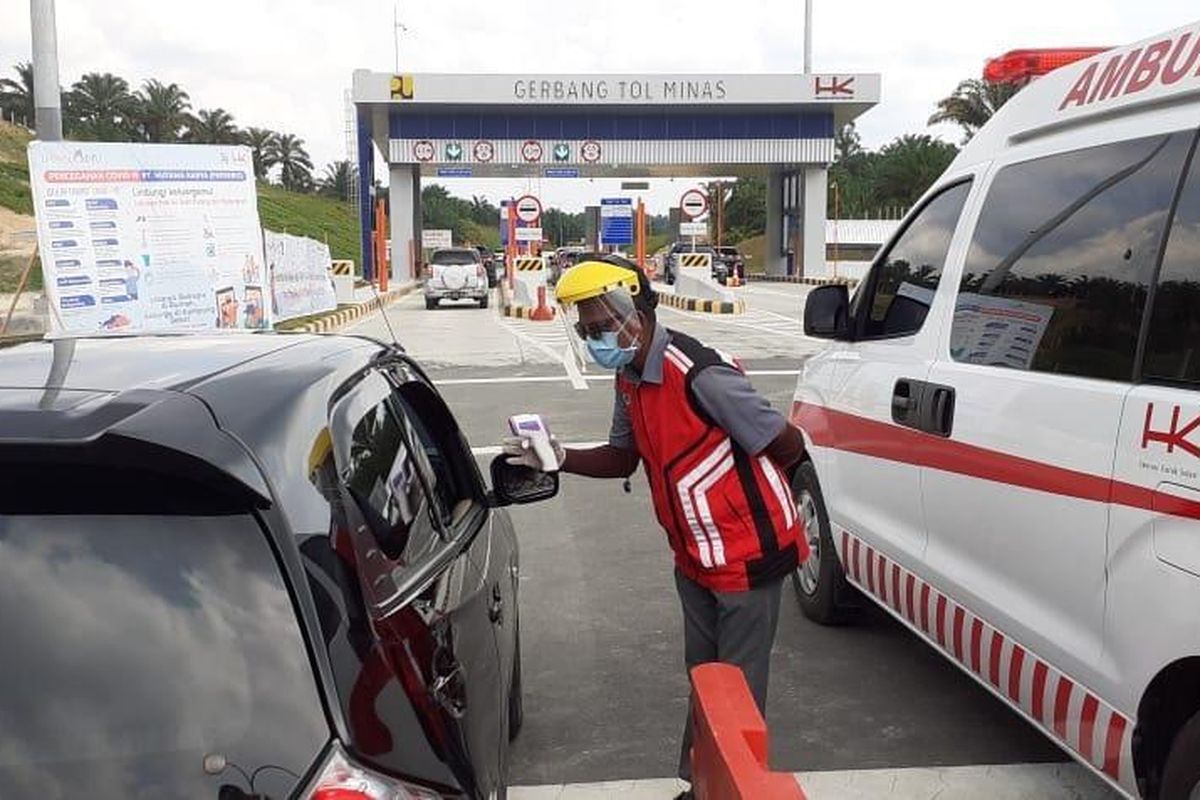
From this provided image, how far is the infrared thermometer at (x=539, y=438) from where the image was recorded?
3117 mm

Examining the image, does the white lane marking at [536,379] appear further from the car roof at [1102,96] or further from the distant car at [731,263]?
the distant car at [731,263]

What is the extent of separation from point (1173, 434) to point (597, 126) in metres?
47.5

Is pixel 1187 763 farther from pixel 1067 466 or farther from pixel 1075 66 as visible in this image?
pixel 1075 66

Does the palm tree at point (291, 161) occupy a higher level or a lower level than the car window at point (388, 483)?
higher

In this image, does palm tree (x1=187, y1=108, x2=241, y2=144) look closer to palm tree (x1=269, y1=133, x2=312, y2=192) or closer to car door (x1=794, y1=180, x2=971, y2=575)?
palm tree (x1=269, y1=133, x2=312, y2=192)

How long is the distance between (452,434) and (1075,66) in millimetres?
2150

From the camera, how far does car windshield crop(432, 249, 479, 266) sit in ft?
102

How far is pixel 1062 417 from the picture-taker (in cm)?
280

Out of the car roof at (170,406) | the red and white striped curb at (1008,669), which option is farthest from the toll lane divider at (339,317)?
the car roof at (170,406)

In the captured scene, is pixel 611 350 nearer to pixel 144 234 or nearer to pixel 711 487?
pixel 711 487

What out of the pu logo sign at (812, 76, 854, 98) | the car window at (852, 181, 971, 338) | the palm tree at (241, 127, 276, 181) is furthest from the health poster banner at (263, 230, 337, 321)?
the palm tree at (241, 127, 276, 181)

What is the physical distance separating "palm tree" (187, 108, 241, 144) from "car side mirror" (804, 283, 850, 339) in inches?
3183

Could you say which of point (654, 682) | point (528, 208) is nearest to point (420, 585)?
point (654, 682)

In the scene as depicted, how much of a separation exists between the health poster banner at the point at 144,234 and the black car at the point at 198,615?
9.77 meters
